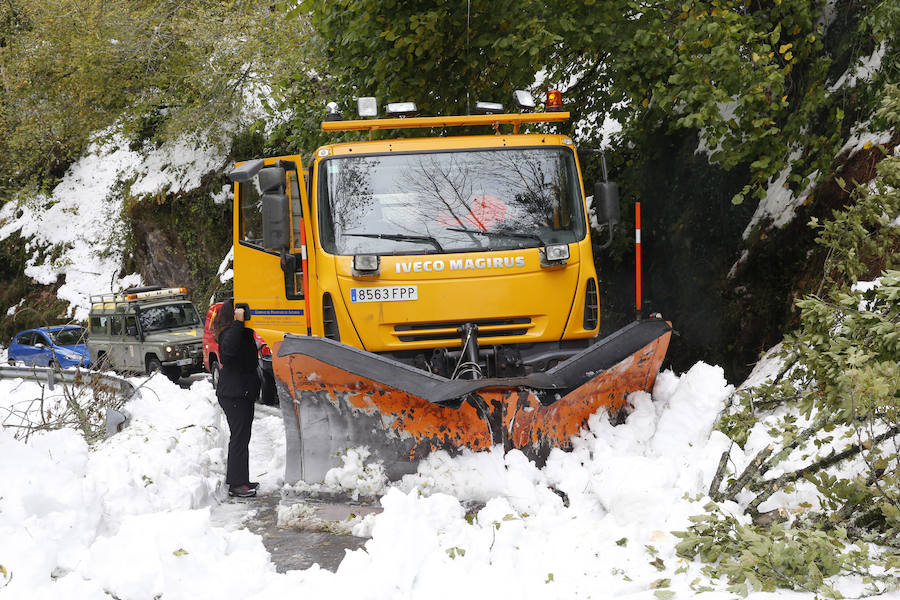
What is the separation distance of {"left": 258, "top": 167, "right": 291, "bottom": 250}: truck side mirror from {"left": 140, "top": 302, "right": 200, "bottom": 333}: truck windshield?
11.7 m

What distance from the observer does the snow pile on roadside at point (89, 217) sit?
2867 cm

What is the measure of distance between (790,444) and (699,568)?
1.03m

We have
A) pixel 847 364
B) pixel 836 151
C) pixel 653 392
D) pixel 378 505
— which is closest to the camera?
pixel 847 364

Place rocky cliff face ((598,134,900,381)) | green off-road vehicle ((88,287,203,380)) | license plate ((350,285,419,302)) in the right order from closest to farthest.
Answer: license plate ((350,285,419,302))
rocky cliff face ((598,134,900,381))
green off-road vehicle ((88,287,203,380))

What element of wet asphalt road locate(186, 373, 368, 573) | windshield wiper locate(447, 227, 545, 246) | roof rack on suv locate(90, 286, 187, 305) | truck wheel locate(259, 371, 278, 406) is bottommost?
truck wheel locate(259, 371, 278, 406)

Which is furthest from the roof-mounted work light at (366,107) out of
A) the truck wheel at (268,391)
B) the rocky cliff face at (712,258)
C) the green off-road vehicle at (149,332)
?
the green off-road vehicle at (149,332)

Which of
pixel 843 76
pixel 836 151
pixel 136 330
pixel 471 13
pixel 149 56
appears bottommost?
pixel 136 330

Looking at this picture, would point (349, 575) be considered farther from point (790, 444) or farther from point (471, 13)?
point (471, 13)

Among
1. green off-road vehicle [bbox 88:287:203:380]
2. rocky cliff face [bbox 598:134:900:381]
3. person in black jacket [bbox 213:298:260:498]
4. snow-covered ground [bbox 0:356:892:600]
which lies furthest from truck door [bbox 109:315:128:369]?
snow-covered ground [bbox 0:356:892:600]

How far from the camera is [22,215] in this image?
114 feet

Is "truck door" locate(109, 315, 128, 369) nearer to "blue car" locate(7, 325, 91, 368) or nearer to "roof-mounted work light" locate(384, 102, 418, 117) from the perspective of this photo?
"blue car" locate(7, 325, 91, 368)

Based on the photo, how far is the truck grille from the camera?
6508 millimetres

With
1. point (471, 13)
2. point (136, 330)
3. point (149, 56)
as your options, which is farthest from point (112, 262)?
point (471, 13)

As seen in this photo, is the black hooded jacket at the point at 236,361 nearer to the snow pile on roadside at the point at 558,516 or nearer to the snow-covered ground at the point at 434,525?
the snow-covered ground at the point at 434,525
